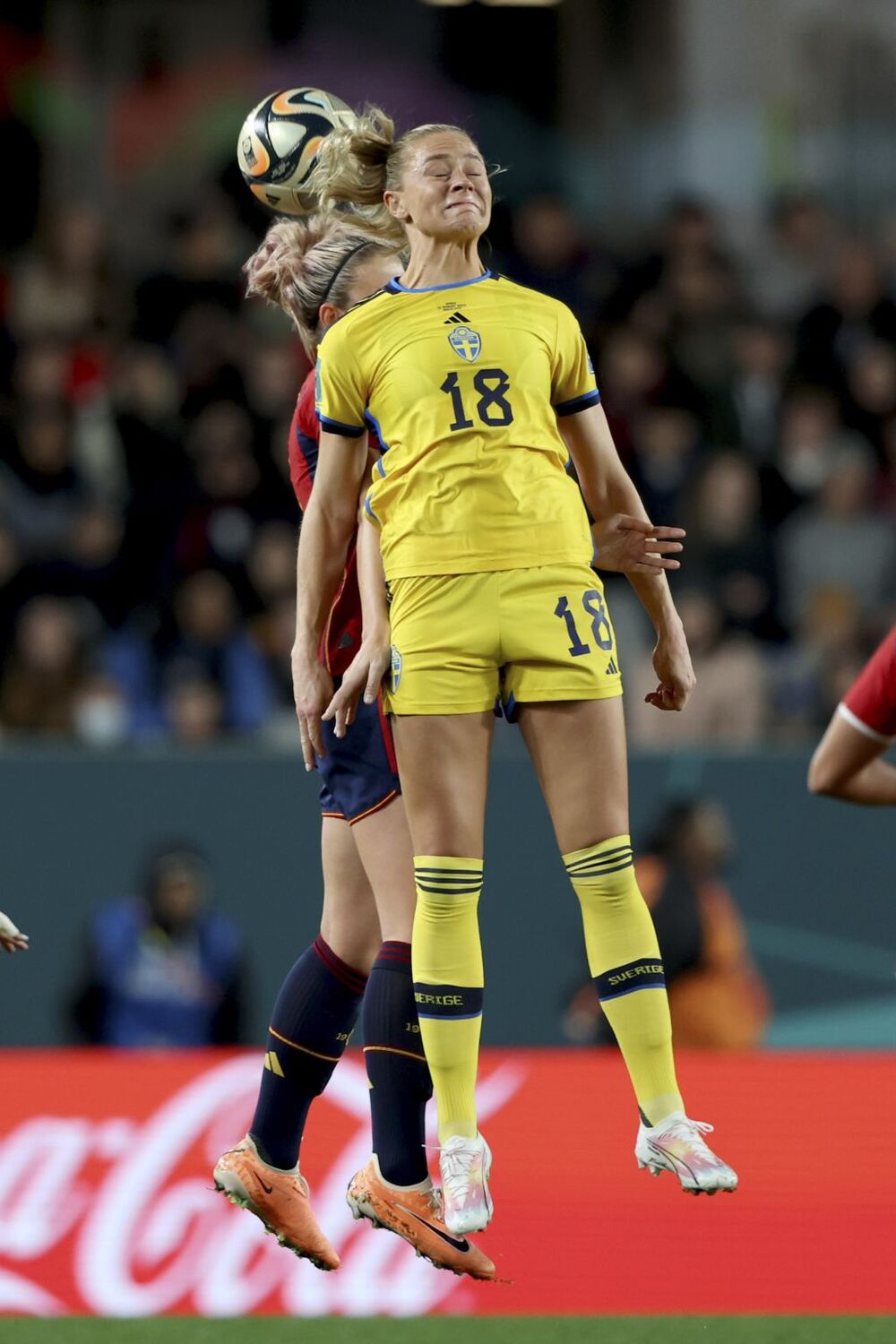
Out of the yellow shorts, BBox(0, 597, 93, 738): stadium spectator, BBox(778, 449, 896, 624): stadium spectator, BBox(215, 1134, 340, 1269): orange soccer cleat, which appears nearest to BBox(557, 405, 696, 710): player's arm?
the yellow shorts

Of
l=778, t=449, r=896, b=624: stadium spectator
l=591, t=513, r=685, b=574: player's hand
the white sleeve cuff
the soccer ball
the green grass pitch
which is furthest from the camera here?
l=778, t=449, r=896, b=624: stadium spectator

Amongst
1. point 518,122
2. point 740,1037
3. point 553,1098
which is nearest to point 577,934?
point 740,1037

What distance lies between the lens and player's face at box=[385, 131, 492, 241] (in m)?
4.25

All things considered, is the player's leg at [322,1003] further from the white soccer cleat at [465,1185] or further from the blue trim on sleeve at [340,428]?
the blue trim on sleeve at [340,428]

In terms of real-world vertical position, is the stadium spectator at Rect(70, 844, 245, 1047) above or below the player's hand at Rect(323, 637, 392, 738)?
below

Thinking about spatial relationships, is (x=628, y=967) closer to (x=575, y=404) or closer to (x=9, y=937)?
(x=575, y=404)

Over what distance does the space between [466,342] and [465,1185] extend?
4.99 ft

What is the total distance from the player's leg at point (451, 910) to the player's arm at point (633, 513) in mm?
401

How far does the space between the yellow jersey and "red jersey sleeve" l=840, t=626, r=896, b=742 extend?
1.01 metres

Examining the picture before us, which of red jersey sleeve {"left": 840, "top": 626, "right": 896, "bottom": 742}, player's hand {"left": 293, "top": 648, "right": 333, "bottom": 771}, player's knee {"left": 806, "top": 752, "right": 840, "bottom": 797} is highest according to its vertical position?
player's hand {"left": 293, "top": 648, "right": 333, "bottom": 771}

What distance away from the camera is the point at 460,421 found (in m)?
4.15

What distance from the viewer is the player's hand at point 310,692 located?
14.4ft

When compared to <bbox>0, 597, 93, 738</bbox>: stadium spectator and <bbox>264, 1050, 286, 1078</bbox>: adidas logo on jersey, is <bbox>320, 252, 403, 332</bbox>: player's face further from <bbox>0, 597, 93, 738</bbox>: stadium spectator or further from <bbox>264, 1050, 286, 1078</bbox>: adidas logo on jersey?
<bbox>0, 597, 93, 738</bbox>: stadium spectator

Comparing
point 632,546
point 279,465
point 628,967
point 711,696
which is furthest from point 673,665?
point 279,465
